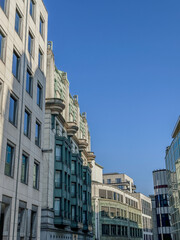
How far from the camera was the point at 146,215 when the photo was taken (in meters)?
114

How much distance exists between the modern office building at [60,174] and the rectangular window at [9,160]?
31.3ft

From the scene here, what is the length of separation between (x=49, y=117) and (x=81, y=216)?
19.2 m

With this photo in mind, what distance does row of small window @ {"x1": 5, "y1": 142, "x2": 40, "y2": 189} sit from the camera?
22.8m

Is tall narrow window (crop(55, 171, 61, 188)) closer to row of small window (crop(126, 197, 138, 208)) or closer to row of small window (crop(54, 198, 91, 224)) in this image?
row of small window (crop(54, 198, 91, 224))

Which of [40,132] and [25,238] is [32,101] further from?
[25,238]

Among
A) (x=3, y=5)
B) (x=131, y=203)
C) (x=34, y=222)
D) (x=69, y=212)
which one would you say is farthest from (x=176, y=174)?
(x=131, y=203)

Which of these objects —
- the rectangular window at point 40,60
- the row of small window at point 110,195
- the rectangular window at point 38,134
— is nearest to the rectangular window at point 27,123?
the rectangular window at point 38,134

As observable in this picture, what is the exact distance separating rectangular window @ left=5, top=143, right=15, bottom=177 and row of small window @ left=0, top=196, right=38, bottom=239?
5.95 feet

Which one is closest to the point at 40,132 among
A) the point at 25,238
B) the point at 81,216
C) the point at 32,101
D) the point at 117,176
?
the point at 32,101

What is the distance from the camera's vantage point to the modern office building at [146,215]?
108275mm

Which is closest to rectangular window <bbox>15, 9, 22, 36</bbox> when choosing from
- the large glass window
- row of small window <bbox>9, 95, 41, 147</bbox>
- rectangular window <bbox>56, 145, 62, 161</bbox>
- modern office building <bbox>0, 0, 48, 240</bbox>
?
modern office building <bbox>0, 0, 48, 240</bbox>

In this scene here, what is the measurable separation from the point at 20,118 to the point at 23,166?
3.94 m

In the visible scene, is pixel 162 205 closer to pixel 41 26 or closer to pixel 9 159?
pixel 41 26

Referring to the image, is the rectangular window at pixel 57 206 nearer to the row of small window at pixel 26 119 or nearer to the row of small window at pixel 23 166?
the row of small window at pixel 23 166
